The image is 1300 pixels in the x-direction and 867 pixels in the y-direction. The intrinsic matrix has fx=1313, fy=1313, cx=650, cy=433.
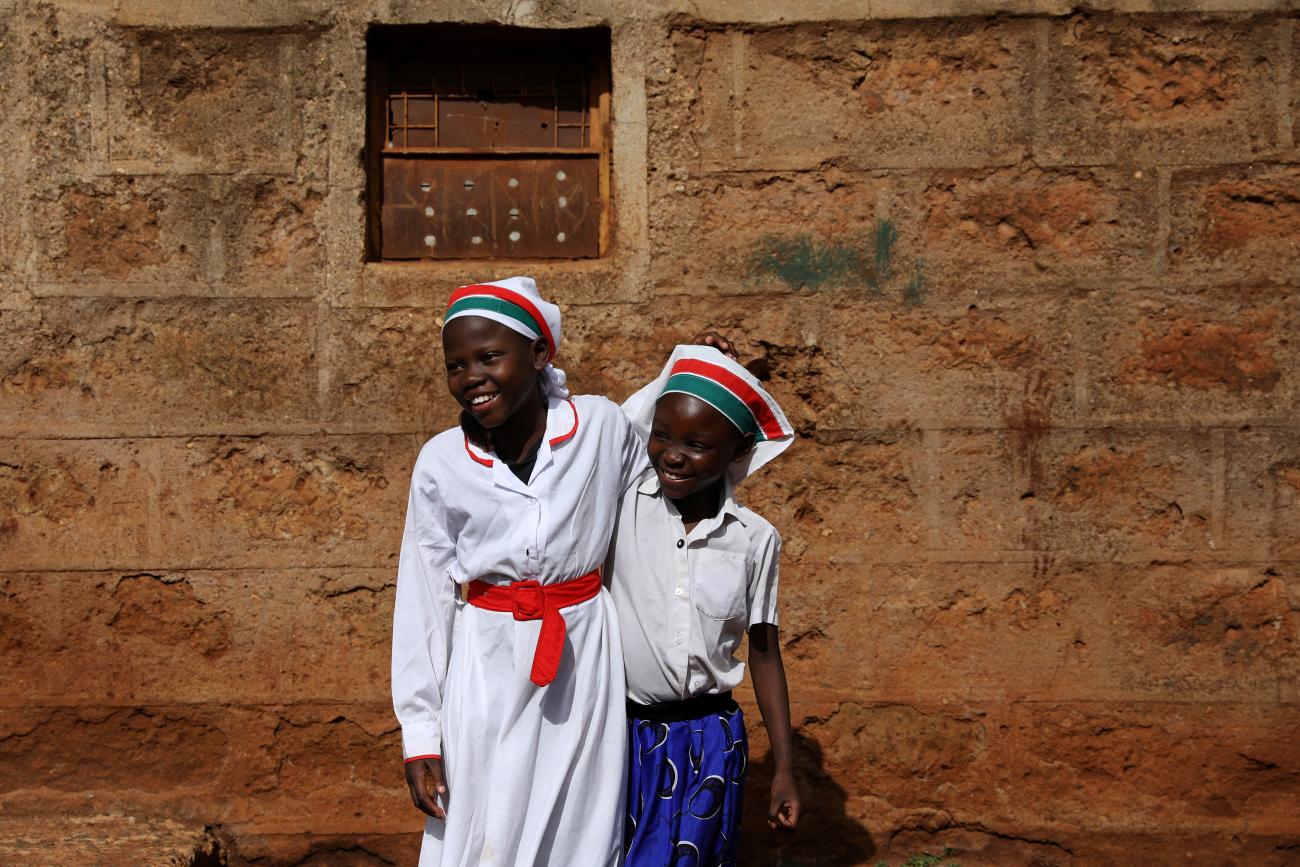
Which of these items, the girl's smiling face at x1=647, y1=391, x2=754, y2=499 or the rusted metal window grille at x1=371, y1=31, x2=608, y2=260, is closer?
the girl's smiling face at x1=647, y1=391, x2=754, y2=499

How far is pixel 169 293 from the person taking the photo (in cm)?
399

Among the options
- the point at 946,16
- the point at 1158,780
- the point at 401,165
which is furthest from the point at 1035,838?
the point at 401,165

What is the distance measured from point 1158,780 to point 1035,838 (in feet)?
1.35

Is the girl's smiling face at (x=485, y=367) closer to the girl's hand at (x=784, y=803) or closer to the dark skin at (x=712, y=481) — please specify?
the dark skin at (x=712, y=481)

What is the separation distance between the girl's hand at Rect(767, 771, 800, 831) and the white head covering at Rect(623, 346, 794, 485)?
2.14 ft

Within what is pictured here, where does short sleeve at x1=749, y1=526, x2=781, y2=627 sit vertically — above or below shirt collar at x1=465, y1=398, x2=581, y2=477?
below

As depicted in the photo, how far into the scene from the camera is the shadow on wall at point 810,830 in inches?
158

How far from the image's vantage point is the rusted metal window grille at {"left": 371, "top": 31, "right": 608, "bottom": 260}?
4148 millimetres

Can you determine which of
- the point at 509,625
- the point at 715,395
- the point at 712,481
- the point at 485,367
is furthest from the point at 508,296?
the point at 509,625

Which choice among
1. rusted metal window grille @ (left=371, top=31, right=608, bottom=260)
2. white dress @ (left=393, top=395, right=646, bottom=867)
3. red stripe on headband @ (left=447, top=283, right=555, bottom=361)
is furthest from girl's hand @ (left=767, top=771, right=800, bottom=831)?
rusted metal window grille @ (left=371, top=31, right=608, bottom=260)

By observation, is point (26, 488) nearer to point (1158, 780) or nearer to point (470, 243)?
point (470, 243)

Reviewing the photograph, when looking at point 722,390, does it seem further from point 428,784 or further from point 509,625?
point 428,784

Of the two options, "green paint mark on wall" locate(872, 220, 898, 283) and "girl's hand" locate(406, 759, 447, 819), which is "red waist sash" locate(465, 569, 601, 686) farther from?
"green paint mark on wall" locate(872, 220, 898, 283)

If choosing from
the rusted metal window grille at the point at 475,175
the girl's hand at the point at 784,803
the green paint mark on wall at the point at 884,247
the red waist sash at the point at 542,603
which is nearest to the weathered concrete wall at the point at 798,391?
the green paint mark on wall at the point at 884,247
